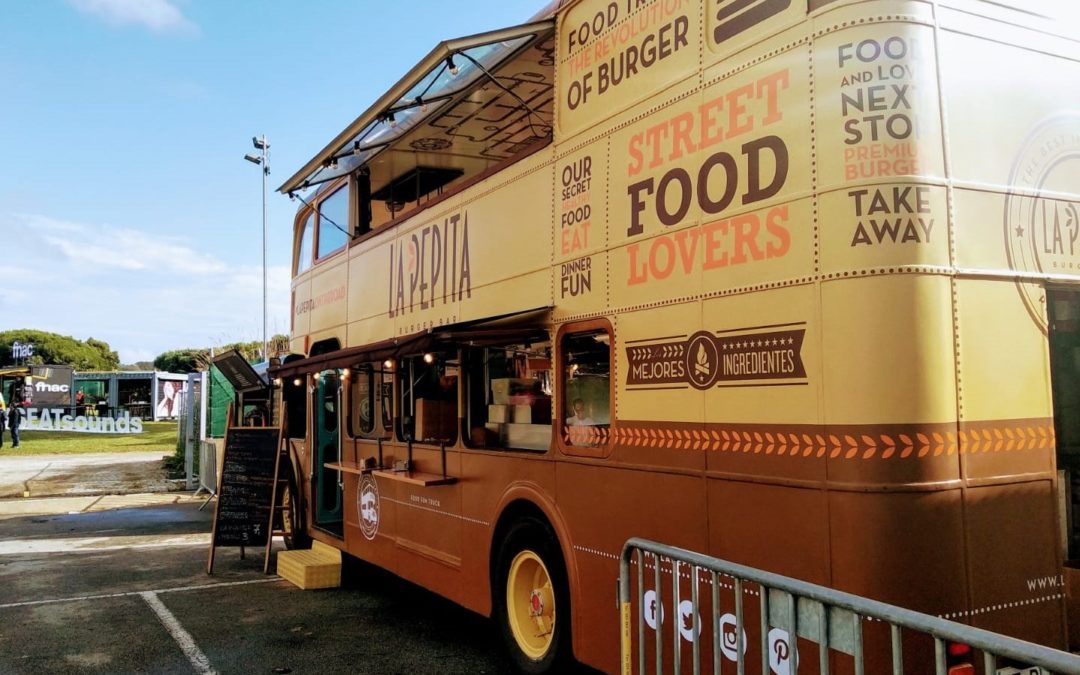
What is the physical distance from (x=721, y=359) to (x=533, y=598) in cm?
236

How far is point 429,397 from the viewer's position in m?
6.63

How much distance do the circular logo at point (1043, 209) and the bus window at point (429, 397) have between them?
12.2 feet

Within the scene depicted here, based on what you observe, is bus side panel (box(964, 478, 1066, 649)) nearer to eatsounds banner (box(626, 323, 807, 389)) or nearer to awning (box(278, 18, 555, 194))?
eatsounds banner (box(626, 323, 807, 389))

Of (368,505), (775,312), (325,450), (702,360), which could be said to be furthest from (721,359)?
(325,450)

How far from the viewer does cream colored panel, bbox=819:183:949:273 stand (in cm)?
322

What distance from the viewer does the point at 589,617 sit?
4.57m

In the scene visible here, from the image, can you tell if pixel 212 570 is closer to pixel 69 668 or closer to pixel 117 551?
pixel 117 551

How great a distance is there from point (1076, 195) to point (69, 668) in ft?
21.9

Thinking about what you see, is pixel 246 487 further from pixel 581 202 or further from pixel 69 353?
pixel 69 353

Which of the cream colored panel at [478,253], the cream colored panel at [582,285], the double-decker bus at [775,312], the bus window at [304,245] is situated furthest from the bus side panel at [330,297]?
the cream colored panel at [582,285]

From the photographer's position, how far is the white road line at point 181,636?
569 cm

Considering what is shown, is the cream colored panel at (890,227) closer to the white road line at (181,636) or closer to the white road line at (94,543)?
the white road line at (181,636)

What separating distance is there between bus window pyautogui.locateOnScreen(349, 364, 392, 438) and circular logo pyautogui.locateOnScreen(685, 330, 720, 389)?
13.0ft

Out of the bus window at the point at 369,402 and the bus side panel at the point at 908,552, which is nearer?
the bus side panel at the point at 908,552
